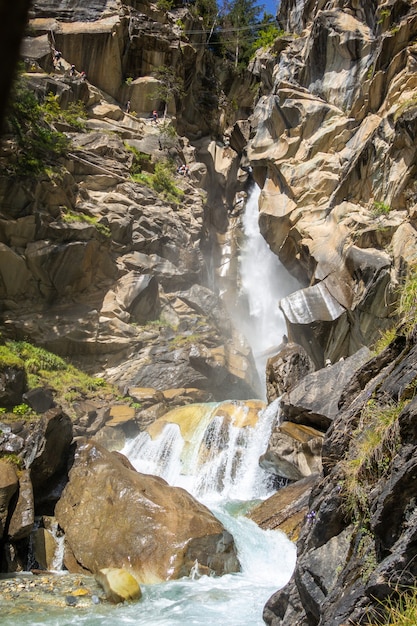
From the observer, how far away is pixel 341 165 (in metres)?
22.2

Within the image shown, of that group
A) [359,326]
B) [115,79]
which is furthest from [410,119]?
[115,79]

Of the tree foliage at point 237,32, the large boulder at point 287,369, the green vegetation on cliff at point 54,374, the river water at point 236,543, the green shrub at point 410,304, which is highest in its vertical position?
the tree foliage at point 237,32

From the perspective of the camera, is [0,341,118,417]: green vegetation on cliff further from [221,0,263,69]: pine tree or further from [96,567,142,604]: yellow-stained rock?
[221,0,263,69]: pine tree

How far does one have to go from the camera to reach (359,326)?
17703 mm

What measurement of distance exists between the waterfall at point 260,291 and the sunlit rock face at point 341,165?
607cm

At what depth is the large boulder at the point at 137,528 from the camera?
31.8ft

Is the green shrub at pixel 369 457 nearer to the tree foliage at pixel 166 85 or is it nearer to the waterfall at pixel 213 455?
the waterfall at pixel 213 455

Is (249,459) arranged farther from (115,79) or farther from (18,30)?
(115,79)

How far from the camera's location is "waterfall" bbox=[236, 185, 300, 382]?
103 feet

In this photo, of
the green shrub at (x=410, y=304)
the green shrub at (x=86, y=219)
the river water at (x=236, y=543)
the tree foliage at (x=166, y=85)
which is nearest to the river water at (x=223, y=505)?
the river water at (x=236, y=543)

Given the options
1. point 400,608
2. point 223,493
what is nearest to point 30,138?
point 223,493

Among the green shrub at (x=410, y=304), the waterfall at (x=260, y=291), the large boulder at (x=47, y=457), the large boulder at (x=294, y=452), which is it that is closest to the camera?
the green shrub at (x=410, y=304)

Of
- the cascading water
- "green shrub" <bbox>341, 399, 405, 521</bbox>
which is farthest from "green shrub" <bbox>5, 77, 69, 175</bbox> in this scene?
"green shrub" <bbox>341, 399, 405, 521</bbox>

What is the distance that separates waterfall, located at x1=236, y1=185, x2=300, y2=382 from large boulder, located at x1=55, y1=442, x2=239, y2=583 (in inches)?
743
